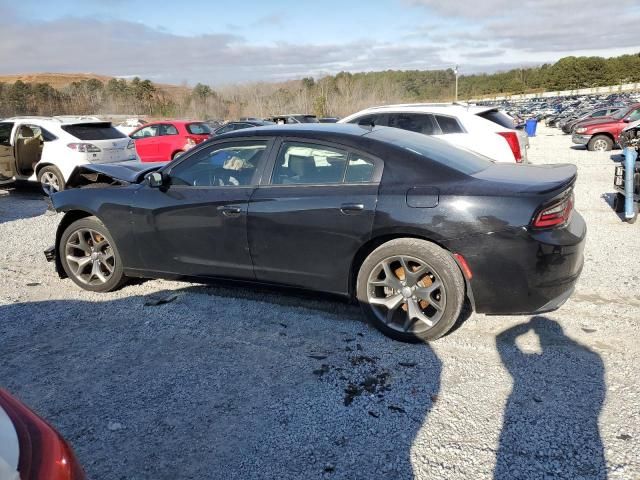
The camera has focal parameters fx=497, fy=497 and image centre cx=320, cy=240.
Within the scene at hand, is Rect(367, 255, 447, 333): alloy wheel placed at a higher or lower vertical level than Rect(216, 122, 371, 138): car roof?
lower

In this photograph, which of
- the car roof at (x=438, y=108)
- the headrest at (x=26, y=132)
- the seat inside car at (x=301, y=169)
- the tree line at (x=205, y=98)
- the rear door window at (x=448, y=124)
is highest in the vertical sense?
the tree line at (x=205, y=98)

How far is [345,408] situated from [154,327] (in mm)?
1926

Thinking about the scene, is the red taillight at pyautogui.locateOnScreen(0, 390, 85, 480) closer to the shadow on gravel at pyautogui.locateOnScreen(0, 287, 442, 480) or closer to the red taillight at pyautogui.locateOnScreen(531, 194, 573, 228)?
the shadow on gravel at pyautogui.locateOnScreen(0, 287, 442, 480)

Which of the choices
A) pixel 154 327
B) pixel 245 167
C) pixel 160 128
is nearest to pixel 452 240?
pixel 245 167

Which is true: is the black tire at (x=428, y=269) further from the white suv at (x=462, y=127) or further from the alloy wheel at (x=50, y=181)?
the alloy wheel at (x=50, y=181)

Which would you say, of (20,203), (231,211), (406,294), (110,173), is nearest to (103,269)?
(110,173)

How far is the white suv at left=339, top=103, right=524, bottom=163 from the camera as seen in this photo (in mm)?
7738

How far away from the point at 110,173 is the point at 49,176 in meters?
6.48

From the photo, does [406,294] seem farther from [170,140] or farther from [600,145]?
[600,145]

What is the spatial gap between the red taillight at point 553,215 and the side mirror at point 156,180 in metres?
3.01

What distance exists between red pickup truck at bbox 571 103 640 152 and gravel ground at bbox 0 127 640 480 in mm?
15077

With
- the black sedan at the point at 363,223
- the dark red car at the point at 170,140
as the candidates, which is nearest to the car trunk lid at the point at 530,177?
the black sedan at the point at 363,223

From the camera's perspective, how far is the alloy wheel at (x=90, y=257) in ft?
15.7

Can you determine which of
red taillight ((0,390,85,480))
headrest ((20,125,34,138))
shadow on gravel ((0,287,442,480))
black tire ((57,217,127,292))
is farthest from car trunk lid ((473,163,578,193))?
headrest ((20,125,34,138))
